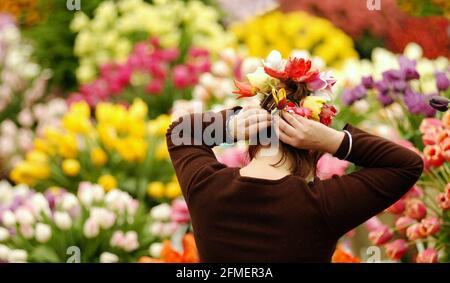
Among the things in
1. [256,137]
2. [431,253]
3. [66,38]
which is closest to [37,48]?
[66,38]

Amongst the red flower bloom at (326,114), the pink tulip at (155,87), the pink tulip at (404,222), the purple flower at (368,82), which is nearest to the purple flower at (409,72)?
the purple flower at (368,82)

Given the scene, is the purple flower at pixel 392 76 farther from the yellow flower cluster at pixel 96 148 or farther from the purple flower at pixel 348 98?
the yellow flower cluster at pixel 96 148

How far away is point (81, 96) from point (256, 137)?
368cm

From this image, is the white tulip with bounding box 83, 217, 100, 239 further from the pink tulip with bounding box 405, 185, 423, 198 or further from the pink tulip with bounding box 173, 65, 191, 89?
the pink tulip with bounding box 173, 65, 191, 89

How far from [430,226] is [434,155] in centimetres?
24

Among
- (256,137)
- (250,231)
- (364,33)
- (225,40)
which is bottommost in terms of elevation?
(364,33)

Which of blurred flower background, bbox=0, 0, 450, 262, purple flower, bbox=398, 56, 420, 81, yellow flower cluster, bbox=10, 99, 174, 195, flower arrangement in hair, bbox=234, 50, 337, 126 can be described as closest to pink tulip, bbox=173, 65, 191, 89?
blurred flower background, bbox=0, 0, 450, 262

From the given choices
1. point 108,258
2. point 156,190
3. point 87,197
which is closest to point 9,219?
point 87,197

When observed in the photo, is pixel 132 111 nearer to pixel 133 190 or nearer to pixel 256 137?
pixel 133 190

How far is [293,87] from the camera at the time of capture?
214 cm

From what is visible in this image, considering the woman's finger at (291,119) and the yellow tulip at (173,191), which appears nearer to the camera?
the woman's finger at (291,119)

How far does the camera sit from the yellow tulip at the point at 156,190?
4.20m

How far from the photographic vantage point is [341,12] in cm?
745

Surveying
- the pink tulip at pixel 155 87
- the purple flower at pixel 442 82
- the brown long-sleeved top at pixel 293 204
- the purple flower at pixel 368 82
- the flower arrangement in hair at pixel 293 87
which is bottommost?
the pink tulip at pixel 155 87
